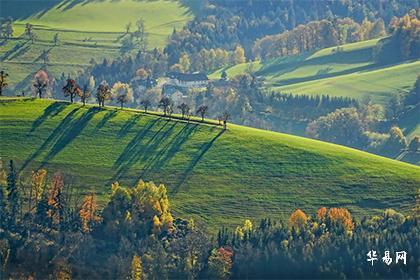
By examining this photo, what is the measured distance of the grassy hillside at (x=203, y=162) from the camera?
110 meters

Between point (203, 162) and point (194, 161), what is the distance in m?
1.32

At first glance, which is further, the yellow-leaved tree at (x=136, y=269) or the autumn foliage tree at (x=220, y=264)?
the yellow-leaved tree at (x=136, y=269)

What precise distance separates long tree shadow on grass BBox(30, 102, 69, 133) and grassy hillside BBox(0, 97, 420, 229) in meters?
0.15

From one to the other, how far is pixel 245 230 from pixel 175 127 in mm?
32848

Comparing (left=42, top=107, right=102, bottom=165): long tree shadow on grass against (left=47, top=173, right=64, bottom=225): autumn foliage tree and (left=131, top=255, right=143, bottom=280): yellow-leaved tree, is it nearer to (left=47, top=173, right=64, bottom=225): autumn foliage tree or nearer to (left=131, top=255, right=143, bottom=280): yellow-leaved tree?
(left=47, top=173, right=64, bottom=225): autumn foliage tree

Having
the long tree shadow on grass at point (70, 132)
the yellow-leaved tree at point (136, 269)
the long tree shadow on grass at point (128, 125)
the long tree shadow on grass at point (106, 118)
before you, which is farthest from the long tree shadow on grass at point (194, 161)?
the yellow-leaved tree at point (136, 269)

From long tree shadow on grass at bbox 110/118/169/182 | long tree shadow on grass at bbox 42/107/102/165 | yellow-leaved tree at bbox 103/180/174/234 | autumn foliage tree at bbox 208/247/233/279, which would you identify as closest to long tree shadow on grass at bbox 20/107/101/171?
long tree shadow on grass at bbox 42/107/102/165

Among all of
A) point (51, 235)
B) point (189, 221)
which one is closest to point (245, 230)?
point (189, 221)

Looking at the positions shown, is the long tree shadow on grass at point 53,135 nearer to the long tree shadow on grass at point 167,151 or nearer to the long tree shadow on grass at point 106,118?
the long tree shadow on grass at point 106,118

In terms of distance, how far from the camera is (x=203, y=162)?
119125 mm

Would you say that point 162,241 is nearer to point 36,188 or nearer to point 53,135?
point 36,188

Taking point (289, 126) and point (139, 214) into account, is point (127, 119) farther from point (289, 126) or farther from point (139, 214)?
point (289, 126)

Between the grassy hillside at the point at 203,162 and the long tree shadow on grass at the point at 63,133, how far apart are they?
15cm

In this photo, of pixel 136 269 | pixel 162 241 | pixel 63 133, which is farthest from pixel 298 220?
pixel 63 133
